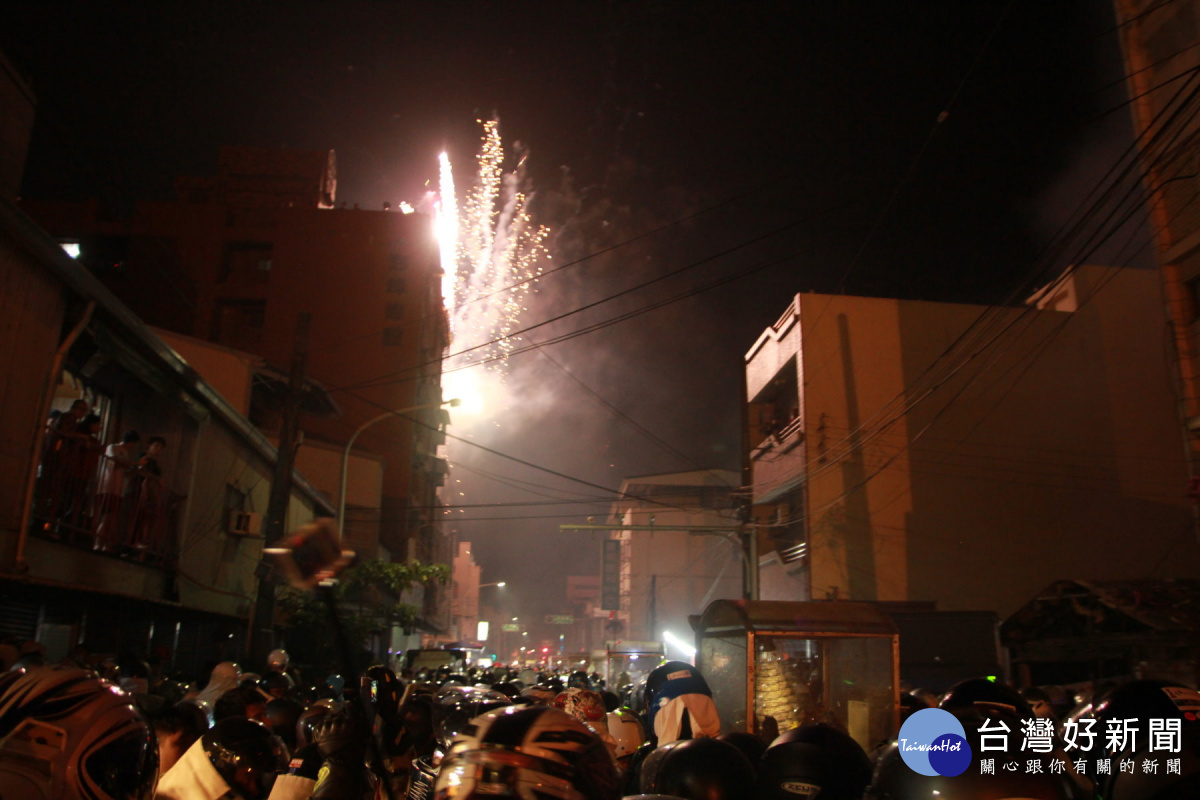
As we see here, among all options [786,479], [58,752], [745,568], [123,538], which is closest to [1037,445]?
[786,479]

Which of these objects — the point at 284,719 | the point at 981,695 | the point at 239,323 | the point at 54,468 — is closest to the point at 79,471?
the point at 54,468

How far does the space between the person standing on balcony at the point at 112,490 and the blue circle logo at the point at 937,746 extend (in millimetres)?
12203

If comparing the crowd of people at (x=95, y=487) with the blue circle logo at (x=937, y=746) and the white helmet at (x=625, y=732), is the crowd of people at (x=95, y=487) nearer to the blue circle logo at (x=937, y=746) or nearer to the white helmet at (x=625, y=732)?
the white helmet at (x=625, y=732)

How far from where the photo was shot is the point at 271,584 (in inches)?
634

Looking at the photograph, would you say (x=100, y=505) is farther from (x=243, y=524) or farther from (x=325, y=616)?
(x=325, y=616)

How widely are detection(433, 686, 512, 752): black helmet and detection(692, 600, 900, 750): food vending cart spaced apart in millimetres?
6650

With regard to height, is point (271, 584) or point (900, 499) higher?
point (900, 499)

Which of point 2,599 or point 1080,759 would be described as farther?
point 2,599

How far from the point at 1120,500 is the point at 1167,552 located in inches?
73.6

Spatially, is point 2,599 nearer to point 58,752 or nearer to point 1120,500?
point 58,752

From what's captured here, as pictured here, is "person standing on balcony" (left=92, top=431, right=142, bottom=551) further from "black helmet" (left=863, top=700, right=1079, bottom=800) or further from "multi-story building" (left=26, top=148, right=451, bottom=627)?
"multi-story building" (left=26, top=148, right=451, bottom=627)

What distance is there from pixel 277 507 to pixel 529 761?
47.5ft

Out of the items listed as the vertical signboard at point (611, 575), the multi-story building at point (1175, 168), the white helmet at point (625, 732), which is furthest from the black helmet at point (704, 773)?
the vertical signboard at point (611, 575)

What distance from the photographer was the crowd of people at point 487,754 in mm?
2500
